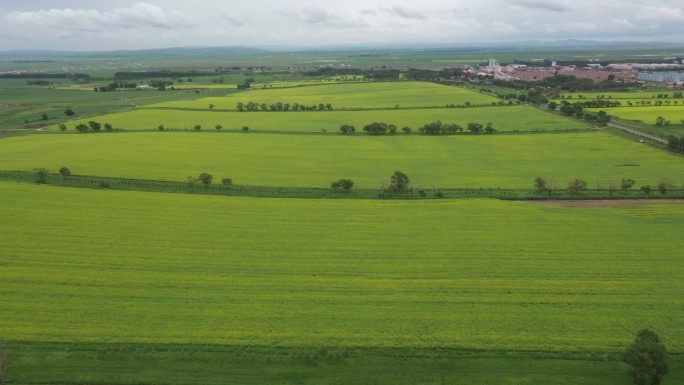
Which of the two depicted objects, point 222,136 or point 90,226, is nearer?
point 90,226

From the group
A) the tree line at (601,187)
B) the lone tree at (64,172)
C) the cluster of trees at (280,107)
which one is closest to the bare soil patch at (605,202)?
the tree line at (601,187)

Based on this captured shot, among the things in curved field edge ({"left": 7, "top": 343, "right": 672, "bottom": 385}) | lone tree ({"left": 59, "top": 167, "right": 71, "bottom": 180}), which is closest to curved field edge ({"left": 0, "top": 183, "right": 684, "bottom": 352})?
curved field edge ({"left": 7, "top": 343, "right": 672, "bottom": 385})

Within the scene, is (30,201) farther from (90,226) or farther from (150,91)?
(150,91)

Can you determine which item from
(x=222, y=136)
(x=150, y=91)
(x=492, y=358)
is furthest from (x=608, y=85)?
(x=492, y=358)

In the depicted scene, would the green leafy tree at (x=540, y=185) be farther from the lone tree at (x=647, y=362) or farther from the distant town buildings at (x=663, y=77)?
the distant town buildings at (x=663, y=77)

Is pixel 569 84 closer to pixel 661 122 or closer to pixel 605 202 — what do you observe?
pixel 661 122
